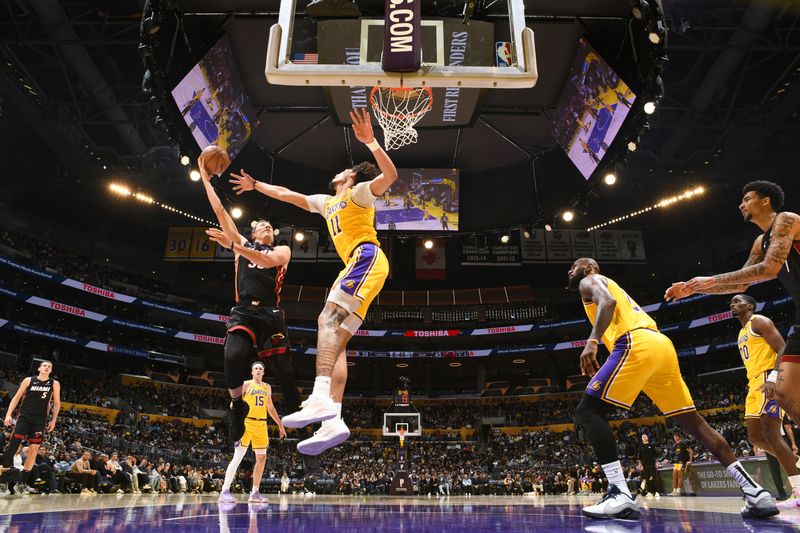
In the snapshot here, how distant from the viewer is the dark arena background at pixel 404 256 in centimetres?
484

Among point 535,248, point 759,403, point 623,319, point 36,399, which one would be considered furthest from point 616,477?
point 535,248

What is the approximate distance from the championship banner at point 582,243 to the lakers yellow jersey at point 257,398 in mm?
23652

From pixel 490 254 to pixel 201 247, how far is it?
54.1 ft

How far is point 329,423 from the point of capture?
3725 mm

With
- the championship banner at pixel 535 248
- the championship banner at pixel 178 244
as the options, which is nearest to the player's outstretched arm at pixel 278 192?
the championship banner at pixel 535 248

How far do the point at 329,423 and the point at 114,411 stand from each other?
92.2 feet

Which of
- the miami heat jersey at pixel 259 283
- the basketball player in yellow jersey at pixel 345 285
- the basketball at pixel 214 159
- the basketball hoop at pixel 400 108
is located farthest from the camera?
the basketball hoop at pixel 400 108

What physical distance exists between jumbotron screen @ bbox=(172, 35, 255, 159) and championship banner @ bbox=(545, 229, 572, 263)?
2007 centimetres

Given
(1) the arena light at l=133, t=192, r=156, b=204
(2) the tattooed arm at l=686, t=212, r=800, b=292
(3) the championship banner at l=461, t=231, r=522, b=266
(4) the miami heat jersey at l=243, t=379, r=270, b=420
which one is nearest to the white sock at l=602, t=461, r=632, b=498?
(2) the tattooed arm at l=686, t=212, r=800, b=292

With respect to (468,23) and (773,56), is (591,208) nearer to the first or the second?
(773,56)

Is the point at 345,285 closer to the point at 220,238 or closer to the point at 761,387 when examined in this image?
the point at 220,238

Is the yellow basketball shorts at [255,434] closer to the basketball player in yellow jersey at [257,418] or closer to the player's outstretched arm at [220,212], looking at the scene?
the basketball player in yellow jersey at [257,418]

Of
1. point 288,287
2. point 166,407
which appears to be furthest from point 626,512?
point 288,287

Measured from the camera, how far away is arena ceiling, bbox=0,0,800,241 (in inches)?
458
